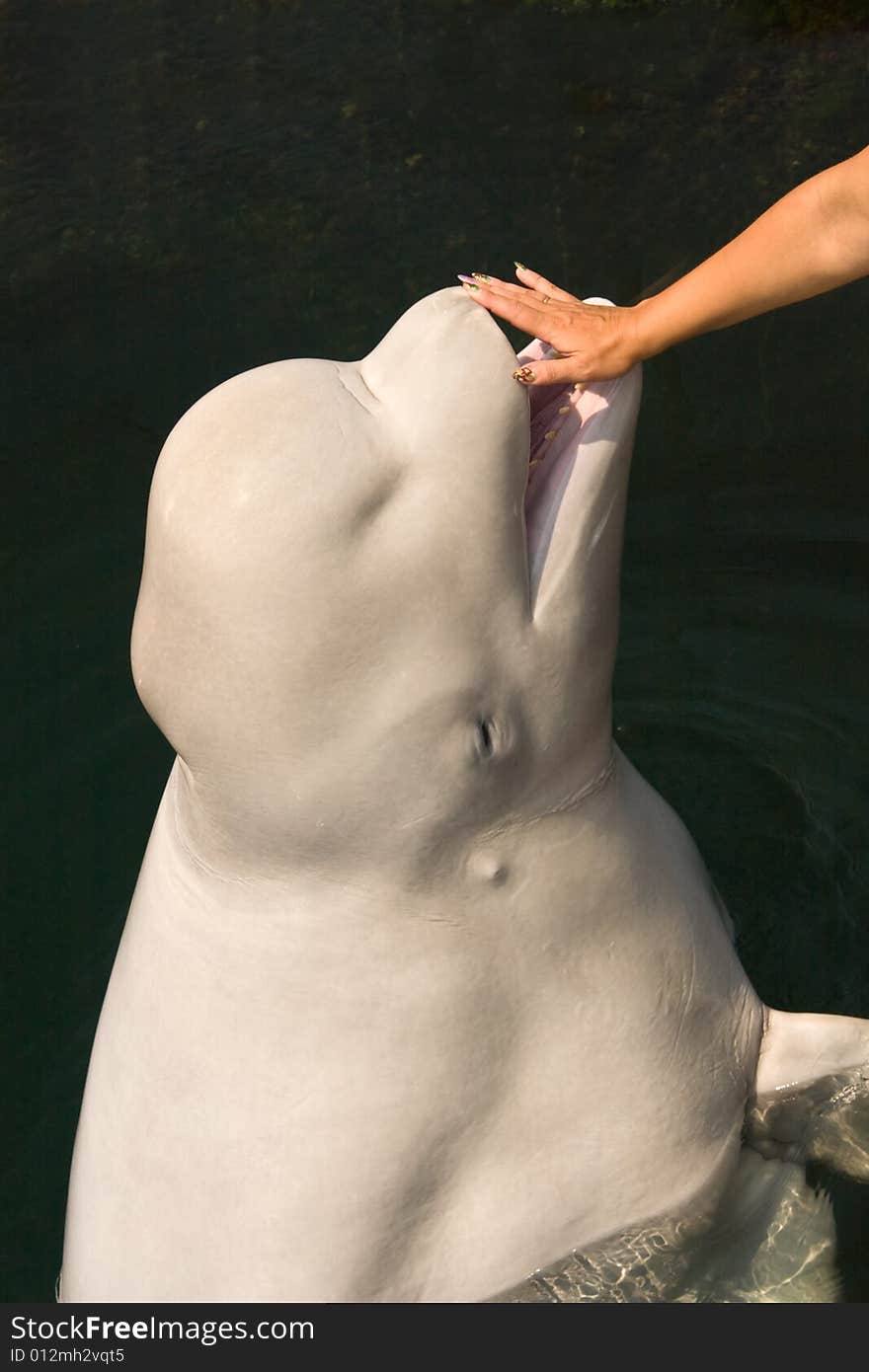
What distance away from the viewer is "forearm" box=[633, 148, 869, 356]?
166 inches

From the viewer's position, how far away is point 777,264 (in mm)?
4371

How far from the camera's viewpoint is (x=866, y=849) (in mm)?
6402

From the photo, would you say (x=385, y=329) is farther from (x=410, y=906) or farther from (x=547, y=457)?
(x=410, y=906)

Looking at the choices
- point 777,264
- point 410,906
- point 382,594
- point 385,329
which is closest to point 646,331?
point 777,264

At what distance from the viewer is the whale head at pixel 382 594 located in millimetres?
3471

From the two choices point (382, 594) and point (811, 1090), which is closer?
point (382, 594)

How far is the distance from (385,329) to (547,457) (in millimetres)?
4746

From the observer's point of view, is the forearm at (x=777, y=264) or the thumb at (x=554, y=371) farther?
the forearm at (x=777, y=264)

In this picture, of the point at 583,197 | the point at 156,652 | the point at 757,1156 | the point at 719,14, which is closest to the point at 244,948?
the point at 156,652

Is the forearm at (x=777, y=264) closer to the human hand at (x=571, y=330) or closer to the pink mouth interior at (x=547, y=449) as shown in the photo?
the human hand at (x=571, y=330)

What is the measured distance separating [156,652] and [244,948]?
0.81 metres

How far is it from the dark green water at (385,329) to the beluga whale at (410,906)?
1.67 m

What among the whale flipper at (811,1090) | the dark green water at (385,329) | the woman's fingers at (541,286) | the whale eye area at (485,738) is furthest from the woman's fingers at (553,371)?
the dark green water at (385,329)
